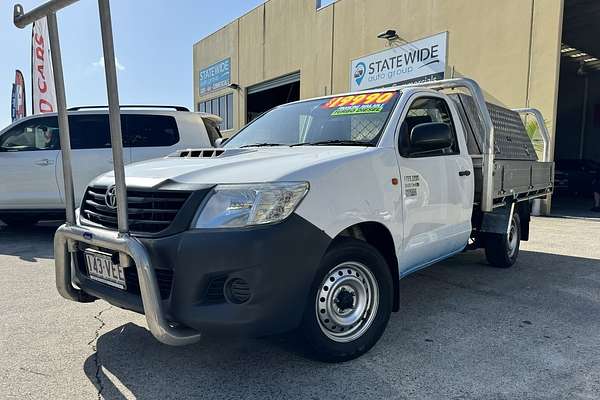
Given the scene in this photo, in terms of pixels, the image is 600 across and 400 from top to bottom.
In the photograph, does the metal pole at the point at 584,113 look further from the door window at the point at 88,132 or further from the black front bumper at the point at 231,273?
the black front bumper at the point at 231,273

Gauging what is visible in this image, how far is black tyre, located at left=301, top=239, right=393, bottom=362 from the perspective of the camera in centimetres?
270

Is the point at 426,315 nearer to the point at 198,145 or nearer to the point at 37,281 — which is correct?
the point at 37,281

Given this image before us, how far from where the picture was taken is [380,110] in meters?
3.54

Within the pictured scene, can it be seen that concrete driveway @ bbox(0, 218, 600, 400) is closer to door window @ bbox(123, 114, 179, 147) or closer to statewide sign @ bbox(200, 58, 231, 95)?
door window @ bbox(123, 114, 179, 147)

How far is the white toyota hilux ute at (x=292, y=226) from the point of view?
7.74 ft

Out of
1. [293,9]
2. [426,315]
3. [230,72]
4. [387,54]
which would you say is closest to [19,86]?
[230,72]

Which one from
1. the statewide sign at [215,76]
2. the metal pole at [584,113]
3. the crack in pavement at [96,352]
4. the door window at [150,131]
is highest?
the statewide sign at [215,76]

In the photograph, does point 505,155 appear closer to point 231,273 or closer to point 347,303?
point 347,303

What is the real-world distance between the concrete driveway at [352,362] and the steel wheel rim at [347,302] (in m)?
0.21

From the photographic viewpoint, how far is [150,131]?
7438 mm

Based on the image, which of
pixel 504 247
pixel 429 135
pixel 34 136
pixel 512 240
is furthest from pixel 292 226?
pixel 34 136

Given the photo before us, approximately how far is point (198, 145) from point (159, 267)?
17.8 feet

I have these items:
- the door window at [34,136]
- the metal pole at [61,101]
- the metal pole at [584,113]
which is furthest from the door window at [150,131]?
the metal pole at [584,113]

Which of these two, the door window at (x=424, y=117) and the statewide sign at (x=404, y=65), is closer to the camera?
the door window at (x=424, y=117)
